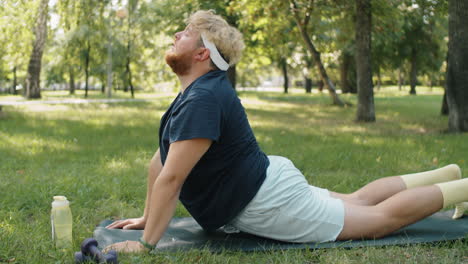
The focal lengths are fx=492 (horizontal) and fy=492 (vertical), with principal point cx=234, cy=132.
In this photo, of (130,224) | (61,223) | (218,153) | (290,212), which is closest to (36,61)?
(130,224)

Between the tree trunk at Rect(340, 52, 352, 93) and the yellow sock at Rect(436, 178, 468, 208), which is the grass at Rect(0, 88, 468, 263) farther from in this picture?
the tree trunk at Rect(340, 52, 352, 93)

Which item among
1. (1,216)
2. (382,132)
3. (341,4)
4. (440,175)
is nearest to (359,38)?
(341,4)

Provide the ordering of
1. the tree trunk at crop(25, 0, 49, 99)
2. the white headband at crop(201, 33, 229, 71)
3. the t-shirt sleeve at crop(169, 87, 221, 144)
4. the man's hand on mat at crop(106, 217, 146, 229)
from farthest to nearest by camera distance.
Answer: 1. the tree trunk at crop(25, 0, 49, 99)
2. the man's hand on mat at crop(106, 217, 146, 229)
3. the white headband at crop(201, 33, 229, 71)
4. the t-shirt sleeve at crop(169, 87, 221, 144)

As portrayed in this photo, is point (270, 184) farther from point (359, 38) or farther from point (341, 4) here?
point (341, 4)

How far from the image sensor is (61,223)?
3.25 m

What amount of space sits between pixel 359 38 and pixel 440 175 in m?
9.54

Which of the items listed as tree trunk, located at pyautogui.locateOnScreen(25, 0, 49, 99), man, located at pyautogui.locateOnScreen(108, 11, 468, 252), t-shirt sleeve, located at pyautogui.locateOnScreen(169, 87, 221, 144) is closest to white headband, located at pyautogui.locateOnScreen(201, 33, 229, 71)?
man, located at pyautogui.locateOnScreen(108, 11, 468, 252)

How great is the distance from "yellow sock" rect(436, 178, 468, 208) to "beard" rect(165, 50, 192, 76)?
71.8 inches

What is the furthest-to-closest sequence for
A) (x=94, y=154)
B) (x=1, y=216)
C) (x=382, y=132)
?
(x=382, y=132) → (x=94, y=154) → (x=1, y=216)

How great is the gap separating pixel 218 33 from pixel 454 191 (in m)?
1.83

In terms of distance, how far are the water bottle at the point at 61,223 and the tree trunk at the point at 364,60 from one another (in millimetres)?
10559

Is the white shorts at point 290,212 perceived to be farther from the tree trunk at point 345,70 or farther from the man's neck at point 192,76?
the tree trunk at point 345,70

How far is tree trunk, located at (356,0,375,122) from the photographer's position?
12.5 meters

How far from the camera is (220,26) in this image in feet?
10.3
